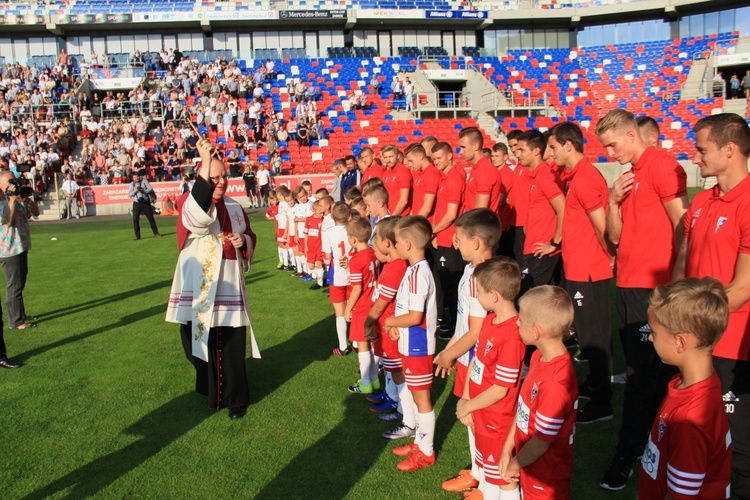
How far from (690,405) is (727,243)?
50.6 inches

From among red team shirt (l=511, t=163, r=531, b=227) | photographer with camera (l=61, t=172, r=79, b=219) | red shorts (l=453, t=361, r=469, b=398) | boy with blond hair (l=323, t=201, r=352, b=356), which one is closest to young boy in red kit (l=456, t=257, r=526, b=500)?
red shorts (l=453, t=361, r=469, b=398)

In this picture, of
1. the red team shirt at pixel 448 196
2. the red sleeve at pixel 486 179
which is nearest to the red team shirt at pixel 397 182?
the red team shirt at pixel 448 196

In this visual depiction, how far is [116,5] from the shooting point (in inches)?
1601

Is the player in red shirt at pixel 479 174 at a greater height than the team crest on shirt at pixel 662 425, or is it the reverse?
the player in red shirt at pixel 479 174

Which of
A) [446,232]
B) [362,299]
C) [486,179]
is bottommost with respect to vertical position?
[362,299]

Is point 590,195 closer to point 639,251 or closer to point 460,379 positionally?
point 639,251

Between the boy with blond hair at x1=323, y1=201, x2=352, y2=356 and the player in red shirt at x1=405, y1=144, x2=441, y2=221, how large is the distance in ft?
3.31

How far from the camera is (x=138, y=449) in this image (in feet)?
14.9

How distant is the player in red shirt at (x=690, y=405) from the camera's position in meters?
2.26

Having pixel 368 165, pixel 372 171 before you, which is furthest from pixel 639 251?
pixel 372 171

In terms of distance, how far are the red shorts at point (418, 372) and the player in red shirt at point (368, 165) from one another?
555 centimetres

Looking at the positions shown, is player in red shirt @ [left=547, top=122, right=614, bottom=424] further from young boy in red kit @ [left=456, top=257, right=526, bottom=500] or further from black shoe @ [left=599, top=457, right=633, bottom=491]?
young boy in red kit @ [left=456, top=257, right=526, bottom=500]

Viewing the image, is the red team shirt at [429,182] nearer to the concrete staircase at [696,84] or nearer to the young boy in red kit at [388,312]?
the young boy in red kit at [388,312]

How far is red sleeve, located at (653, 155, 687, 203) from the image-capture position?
3.85 m
